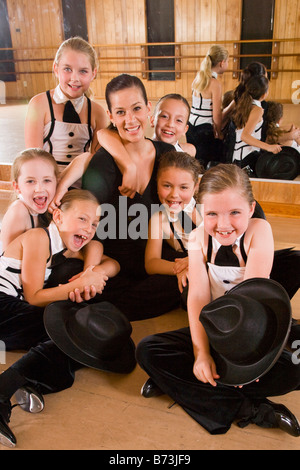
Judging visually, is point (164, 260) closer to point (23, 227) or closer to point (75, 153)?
point (23, 227)

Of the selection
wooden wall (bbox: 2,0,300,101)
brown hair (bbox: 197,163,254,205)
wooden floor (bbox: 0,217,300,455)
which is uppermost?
wooden wall (bbox: 2,0,300,101)

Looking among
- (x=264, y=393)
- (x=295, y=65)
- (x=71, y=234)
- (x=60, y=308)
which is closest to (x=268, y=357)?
(x=264, y=393)

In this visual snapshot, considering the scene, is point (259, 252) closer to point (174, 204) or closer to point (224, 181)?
point (224, 181)

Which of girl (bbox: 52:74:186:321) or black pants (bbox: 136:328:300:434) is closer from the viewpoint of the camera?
black pants (bbox: 136:328:300:434)

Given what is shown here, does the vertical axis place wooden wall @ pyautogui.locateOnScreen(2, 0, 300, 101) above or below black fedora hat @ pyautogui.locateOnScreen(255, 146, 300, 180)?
above

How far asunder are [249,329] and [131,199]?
34.1 inches

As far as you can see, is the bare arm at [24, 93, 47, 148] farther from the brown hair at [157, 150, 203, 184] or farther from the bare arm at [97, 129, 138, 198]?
the brown hair at [157, 150, 203, 184]

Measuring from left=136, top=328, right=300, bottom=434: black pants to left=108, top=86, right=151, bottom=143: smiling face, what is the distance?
84 cm

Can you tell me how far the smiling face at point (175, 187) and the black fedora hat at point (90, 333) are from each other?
0.57 m

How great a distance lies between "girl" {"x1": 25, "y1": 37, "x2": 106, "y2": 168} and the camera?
191 centimetres

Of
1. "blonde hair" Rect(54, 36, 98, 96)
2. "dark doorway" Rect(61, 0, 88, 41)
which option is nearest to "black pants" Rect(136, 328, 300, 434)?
"blonde hair" Rect(54, 36, 98, 96)

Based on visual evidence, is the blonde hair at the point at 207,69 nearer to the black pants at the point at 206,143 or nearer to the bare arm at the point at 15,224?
the black pants at the point at 206,143

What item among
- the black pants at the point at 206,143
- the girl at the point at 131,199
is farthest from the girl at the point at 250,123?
the girl at the point at 131,199

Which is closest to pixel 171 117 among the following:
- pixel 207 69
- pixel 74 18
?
pixel 207 69
